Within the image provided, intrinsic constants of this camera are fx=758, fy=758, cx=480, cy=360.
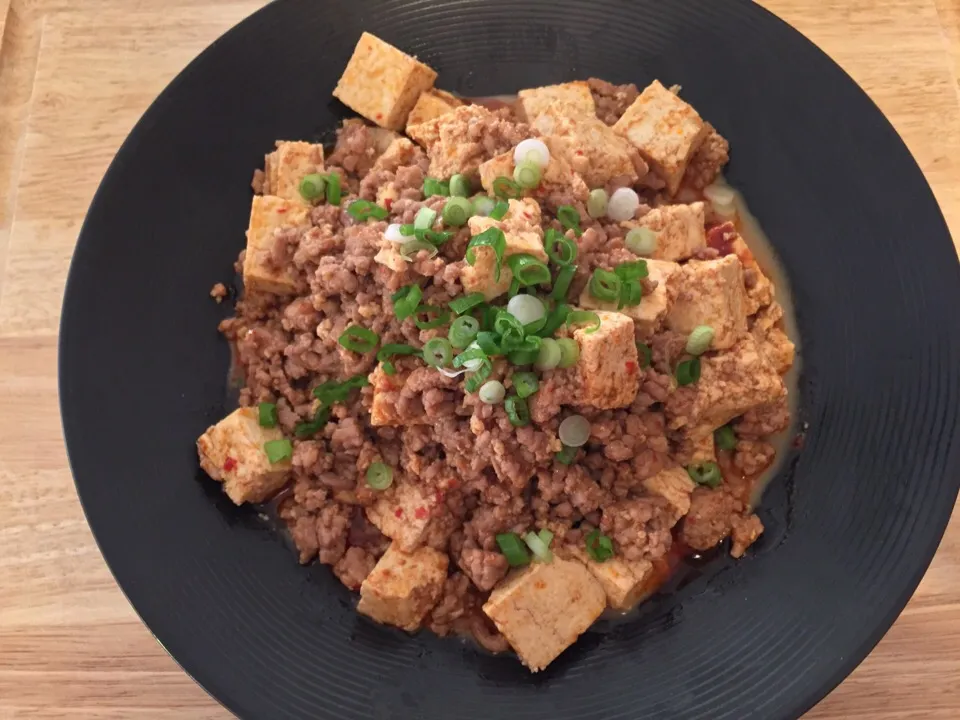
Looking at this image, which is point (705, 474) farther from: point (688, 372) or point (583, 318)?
point (583, 318)

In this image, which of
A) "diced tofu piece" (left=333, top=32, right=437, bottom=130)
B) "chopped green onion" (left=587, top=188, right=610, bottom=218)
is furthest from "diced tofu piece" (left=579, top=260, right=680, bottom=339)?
"diced tofu piece" (left=333, top=32, right=437, bottom=130)

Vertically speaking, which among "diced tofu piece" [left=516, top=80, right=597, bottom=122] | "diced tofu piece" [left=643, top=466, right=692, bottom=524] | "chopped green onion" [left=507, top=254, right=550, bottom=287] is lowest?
"diced tofu piece" [left=643, top=466, right=692, bottom=524]

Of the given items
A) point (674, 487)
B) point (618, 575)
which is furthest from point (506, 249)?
point (618, 575)

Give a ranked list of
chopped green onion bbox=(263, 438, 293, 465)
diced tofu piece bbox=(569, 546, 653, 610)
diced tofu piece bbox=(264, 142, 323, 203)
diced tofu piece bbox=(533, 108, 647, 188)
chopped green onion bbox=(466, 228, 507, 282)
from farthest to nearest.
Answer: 1. diced tofu piece bbox=(264, 142, 323, 203)
2. diced tofu piece bbox=(533, 108, 647, 188)
3. chopped green onion bbox=(263, 438, 293, 465)
4. diced tofu piece bbox=(569, 546, 653, 610)
5. chopped green onion bbox=(466, 228, 507, 282)

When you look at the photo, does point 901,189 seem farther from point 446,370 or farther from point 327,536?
point 327,536

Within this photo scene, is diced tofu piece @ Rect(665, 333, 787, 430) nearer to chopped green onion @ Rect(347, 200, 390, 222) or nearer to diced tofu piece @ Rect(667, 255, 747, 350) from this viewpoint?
diced tofu piece @ Rect(667, 255, 747, 350)

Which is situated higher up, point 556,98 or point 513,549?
point 556,98
